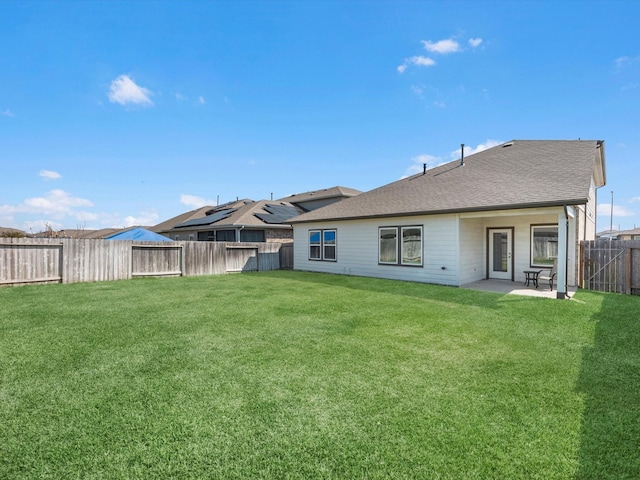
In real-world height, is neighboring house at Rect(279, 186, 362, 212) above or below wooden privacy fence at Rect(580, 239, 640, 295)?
above

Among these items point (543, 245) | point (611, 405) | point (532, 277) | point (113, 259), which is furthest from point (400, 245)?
point (113, 259)

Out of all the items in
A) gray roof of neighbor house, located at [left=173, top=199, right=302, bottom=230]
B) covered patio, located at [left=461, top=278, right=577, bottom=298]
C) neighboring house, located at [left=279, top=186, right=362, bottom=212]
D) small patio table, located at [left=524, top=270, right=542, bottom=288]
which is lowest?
covered patio, located at [left=461, top=278, right=577, bottom=298]

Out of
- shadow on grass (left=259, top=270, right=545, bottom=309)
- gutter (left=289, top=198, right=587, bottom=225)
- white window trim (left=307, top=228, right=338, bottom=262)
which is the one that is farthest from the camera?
white window trim (left=307, top=228, right=338, bottom=262)

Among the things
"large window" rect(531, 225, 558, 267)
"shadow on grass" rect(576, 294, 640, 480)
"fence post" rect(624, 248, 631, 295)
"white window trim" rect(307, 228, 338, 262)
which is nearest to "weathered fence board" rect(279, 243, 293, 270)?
"white window trim" rect(307, 228, 338, 262)

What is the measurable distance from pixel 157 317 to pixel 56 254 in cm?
760

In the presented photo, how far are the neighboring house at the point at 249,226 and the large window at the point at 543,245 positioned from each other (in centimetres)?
1227

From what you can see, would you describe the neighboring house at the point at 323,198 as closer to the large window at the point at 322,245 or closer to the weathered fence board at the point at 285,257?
the weathered fence board at the point at 285,257

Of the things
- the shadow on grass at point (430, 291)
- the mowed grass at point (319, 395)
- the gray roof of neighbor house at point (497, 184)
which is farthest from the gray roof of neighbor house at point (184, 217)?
the mowed grass at point (319, 395)

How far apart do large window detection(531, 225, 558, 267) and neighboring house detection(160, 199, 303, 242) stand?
12.3 meters

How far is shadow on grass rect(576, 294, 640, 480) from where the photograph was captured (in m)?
2.20

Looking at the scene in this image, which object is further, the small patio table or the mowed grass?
the small patio table

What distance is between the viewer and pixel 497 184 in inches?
433

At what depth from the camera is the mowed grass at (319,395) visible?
2.20m

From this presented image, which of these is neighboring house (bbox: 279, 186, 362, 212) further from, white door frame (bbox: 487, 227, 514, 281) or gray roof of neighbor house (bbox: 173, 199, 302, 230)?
white door frame (bbox: 487, 227, 514, 281)
